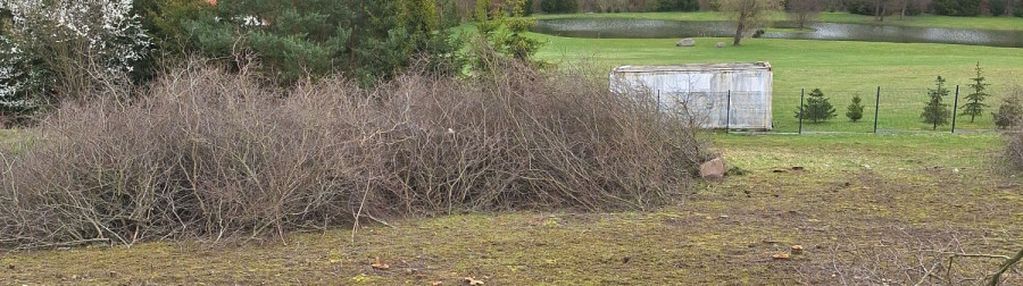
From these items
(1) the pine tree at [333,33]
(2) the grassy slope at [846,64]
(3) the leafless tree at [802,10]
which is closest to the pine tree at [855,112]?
(2) the grassy slope at [846,64]

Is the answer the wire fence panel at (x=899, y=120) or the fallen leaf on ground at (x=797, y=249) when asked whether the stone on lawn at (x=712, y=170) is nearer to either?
the fallen leaf on ground at (x=797, y=249)

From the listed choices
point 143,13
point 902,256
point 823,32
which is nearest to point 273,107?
point 902,256

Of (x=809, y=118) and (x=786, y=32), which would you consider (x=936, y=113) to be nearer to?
(x=809, y=118)

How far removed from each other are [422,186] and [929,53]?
41539mm

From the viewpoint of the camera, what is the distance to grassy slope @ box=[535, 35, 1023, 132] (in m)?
21.3

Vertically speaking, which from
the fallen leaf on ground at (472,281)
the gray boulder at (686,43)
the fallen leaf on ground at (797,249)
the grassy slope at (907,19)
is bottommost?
the grassy slope at (907,19)

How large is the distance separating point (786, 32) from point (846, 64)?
30117 millimetres

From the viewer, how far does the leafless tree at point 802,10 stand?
73375 mm

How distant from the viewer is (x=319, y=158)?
25.4 feet

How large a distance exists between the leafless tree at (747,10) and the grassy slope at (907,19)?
32.9 feet

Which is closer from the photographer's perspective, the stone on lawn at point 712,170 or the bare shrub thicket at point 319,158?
the bare shrub thicket at point 319,158

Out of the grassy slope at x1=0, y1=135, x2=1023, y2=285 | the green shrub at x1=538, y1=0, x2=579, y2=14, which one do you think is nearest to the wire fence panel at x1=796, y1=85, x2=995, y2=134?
the grassy slope at x1=0, y1=135, x2=1023, y2=285

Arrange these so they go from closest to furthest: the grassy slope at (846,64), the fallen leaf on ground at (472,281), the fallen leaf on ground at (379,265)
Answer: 1. the fallen leaf on ground at (472,281)
2. the fallen leaf on ground at (379,265)
3. the grassy slope at (846,64)

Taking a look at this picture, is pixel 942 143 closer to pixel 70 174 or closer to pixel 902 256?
pixel 902 256
